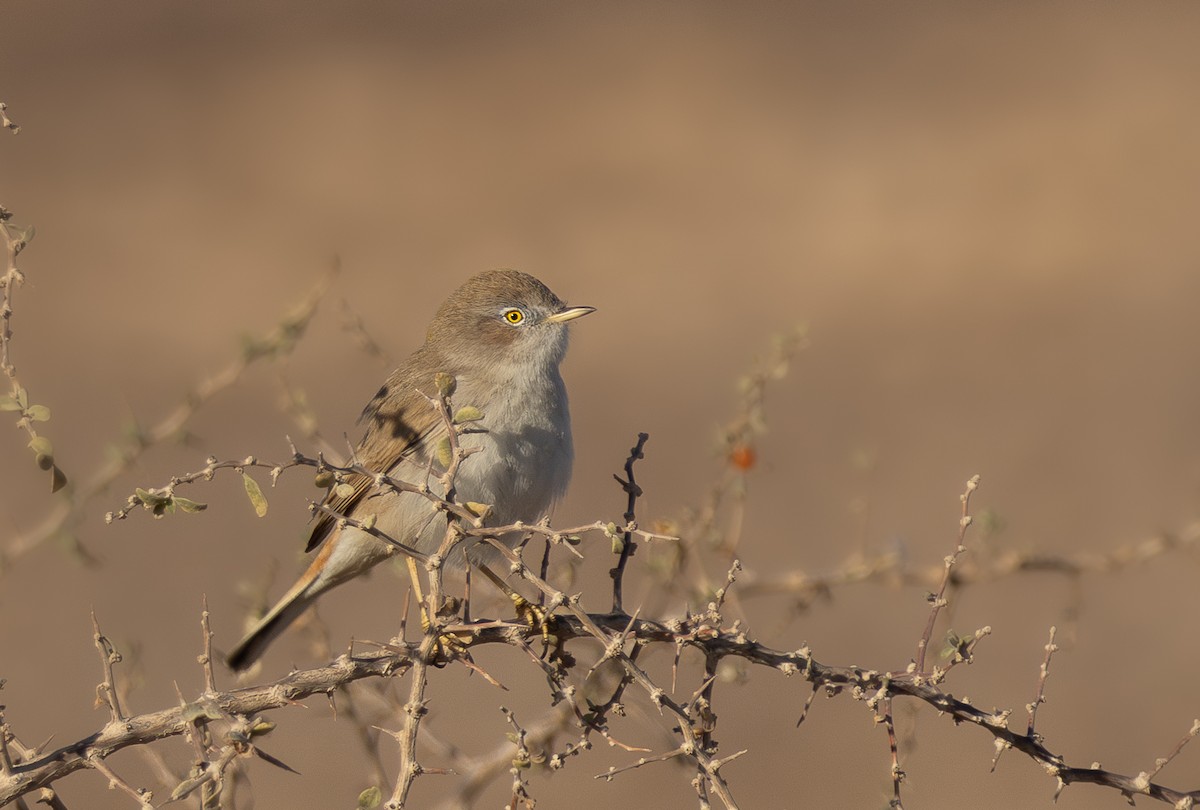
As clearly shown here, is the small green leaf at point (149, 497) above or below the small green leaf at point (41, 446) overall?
below

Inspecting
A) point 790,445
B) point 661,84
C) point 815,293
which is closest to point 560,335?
point 790,445

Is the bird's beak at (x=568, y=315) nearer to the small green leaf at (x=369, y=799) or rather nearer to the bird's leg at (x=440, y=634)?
the bird's leg at (x=440, y=634)

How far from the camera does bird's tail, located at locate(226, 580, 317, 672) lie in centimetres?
530

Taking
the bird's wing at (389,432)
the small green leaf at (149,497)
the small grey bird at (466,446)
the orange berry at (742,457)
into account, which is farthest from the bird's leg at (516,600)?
the small green leaf at (149,497)

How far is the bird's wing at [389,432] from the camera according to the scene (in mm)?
5289

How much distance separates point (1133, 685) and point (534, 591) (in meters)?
5.50

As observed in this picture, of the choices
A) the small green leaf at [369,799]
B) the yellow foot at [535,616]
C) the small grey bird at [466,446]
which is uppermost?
the small grey bird at [466,446]

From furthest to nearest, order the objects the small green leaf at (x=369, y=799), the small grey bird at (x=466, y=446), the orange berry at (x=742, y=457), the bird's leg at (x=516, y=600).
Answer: the orange berry at (x=742, y=457) < the small grey bird at (x=466, y=446) < the bird's leg at (x=516, y=600) < the small green leaf at (x=369, y=799)

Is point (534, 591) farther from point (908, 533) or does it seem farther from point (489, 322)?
point (908, 533)

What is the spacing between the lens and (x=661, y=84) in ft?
68.6

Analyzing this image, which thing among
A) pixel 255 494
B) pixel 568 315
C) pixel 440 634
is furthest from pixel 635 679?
pixel 568 315

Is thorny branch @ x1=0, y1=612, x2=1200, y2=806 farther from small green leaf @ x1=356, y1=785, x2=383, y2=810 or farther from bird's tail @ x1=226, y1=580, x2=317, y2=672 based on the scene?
bird's tail @ x1=226, y1=580, x2=317, y2=672

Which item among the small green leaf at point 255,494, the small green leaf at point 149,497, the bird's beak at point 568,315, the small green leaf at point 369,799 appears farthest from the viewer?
the bird's beak at point 568,315

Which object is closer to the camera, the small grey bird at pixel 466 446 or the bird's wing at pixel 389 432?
the small grey bird at pixel 466 446
